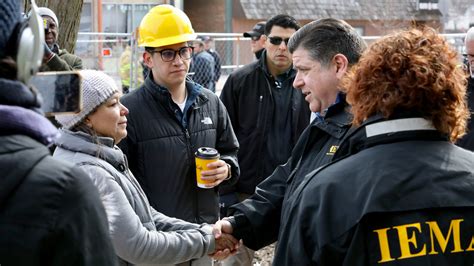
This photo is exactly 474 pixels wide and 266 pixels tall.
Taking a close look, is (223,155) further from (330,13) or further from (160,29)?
(330,13)

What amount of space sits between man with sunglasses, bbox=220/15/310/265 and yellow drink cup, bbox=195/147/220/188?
1.37 metres

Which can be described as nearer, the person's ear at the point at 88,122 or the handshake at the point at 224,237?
the person's ear at the point at 88,122

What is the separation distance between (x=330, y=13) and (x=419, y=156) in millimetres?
27622

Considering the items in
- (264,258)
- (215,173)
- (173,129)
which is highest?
(173,129)

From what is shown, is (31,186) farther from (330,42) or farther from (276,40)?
(276,40)

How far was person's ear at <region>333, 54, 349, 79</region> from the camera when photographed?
12.3 ft

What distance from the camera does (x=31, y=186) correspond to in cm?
176

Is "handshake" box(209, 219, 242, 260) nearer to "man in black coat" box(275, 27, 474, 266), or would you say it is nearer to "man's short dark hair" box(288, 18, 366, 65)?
"man's short dark hair" box(288, 18, 366, 65)

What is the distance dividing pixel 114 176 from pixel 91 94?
0.41m

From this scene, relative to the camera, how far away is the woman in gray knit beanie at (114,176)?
3.30 metres

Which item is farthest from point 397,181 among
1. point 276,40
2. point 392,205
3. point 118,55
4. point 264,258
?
point 118,55

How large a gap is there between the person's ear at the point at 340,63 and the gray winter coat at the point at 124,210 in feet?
3.52

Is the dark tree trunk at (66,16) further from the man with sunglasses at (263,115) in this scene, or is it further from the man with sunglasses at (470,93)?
the man with sunglasses at (470,93)

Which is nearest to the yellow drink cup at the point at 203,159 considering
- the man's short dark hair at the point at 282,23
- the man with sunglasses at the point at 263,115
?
the man with sunglasses at the point at 263,115
